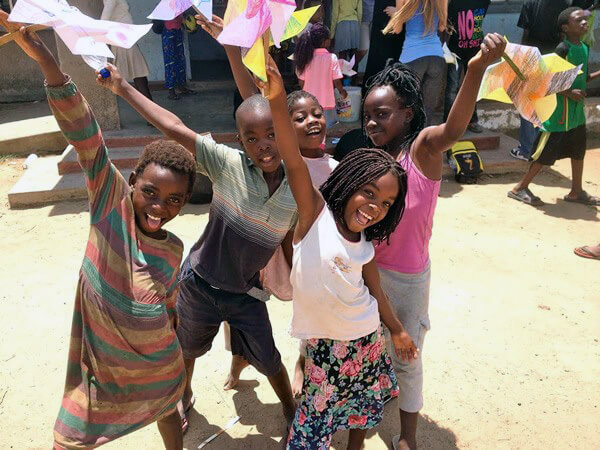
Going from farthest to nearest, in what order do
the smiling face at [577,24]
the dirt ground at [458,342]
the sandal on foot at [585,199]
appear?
the sandal on foot at [585,199] < the smiling face at [577,24] < the dirt ground at [458,342]

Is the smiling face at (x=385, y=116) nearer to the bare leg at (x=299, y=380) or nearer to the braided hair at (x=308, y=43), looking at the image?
the bare leg at (x=299, y=380)

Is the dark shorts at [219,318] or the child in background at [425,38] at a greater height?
the child in background at [425,38]

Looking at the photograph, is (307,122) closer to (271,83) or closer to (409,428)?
(271,83)

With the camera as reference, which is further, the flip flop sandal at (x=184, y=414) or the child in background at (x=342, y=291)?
the flip flop sandal at (x=184, y=414)

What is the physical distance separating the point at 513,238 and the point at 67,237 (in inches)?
144

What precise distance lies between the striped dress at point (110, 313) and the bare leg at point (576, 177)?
15.1 feet

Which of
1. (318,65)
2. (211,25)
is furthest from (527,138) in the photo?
(211,25)

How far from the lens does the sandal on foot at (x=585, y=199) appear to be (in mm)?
5195

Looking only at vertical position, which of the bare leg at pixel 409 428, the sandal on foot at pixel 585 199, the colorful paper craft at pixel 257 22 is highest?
the colorful paper craft at pixel 257 22

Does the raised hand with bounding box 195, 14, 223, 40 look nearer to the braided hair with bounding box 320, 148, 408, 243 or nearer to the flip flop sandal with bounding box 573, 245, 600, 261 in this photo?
the braided hair with bounding box 320, 148, 408, 243

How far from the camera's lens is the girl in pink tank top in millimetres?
2039

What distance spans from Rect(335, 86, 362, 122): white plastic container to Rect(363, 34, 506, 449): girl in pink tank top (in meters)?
3.89

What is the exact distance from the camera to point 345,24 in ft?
20.8

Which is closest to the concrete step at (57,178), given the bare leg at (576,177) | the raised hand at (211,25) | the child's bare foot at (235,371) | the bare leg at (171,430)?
the bare leg at (576,177)
